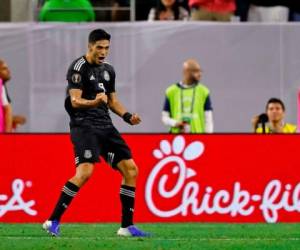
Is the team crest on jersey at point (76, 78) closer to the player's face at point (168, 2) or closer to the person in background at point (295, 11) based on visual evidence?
the player's face at point (168, 2)

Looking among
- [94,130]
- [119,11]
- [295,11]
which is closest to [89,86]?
[94,130]

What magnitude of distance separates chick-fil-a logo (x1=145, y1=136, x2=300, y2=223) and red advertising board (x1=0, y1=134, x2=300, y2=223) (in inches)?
0.5

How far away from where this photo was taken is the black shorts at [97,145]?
38.9 feet

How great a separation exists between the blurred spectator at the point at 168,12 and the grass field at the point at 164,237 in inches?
180

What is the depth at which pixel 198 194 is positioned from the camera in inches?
595

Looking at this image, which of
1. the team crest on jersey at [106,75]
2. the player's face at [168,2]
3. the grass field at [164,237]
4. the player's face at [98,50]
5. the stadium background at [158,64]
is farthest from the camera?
the player's face at [168,2]

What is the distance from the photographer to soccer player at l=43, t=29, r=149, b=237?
38.6 feet

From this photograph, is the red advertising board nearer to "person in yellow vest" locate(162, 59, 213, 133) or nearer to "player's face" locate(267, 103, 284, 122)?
"player's face" locate(267, 103, 284, 122)

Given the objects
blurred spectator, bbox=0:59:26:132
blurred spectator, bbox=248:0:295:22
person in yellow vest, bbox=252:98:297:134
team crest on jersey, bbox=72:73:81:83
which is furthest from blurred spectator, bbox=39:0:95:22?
team crest on jersey, bbox=72:73:81:83

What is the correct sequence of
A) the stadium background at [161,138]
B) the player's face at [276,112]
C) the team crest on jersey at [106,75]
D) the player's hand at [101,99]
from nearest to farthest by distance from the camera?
the player's hand at [101,99], the team crest on jersey at [106,75], the stadium background at [161,138], the player's face at [276,112]

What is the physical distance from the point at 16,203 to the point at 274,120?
142 inches

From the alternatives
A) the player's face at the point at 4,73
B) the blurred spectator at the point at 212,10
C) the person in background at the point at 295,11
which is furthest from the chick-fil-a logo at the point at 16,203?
the person in background at the point at 295,11

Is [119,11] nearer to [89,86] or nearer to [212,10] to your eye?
[212,10]

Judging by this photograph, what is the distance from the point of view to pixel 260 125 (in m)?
16.4
